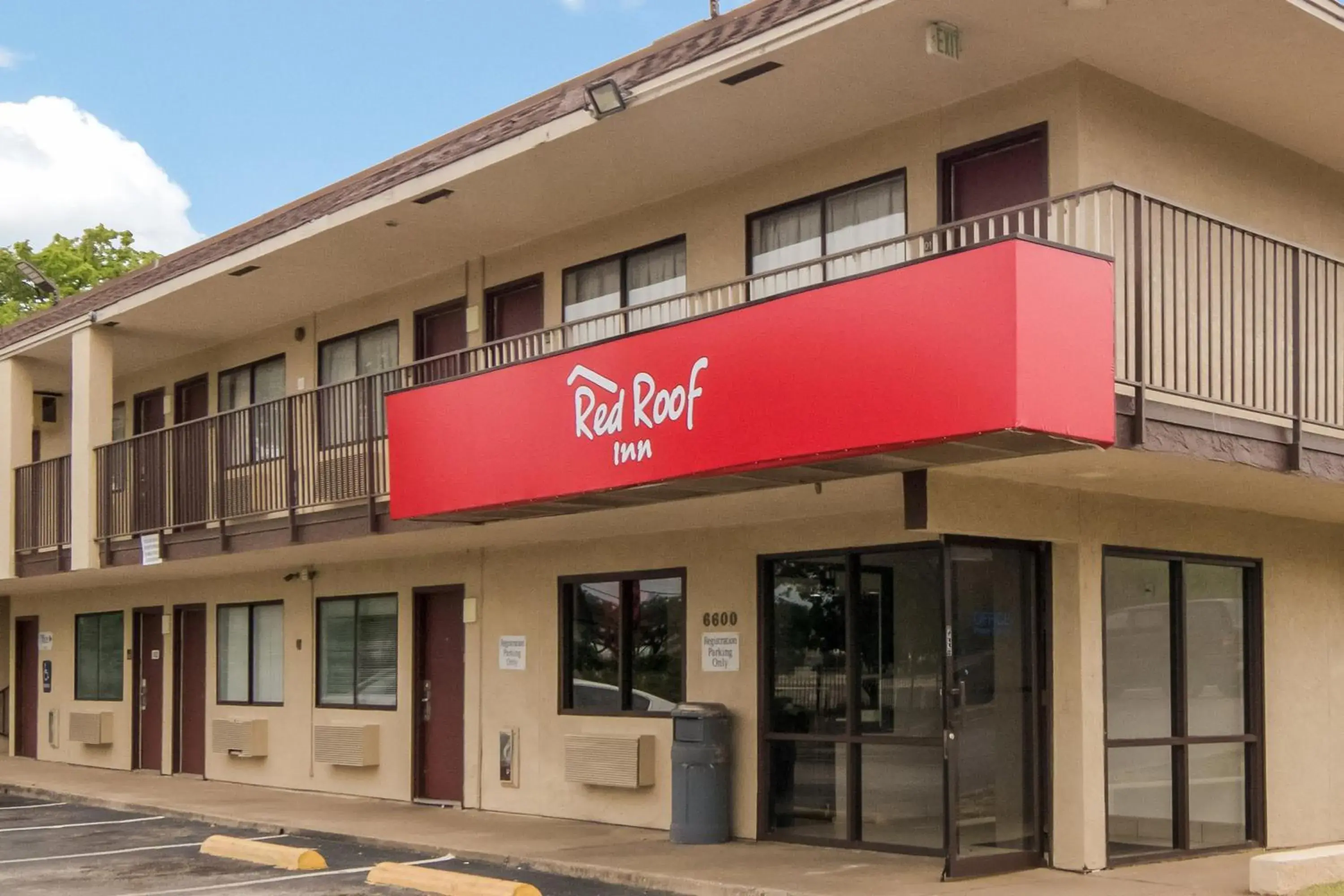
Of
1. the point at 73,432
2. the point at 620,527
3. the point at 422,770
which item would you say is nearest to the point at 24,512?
the point at 73,432

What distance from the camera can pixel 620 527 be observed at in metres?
14.9

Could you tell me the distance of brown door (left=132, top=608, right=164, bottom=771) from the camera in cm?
2391

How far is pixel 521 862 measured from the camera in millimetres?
13203

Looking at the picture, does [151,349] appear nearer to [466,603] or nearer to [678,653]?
[466,603]

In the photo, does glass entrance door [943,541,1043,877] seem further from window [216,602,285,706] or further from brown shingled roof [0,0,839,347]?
window [216,602,285,706]

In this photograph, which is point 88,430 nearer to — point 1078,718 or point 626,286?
point 626,286

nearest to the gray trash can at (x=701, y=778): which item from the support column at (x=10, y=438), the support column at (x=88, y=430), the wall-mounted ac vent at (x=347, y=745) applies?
the wall-mounted ac vent at (x=347, y=745)

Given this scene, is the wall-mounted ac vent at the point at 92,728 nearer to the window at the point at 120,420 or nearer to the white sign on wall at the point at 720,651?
the window at the point at 120,420

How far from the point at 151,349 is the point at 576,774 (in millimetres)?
10778

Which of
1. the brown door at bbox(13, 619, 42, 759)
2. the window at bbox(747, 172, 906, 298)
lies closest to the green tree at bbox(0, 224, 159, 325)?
the brown door at bbox(13, 619, 42, 759)

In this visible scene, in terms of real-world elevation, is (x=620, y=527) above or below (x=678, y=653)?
above

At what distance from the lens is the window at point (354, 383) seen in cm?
1619

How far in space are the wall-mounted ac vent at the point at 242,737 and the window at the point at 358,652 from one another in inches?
54.3

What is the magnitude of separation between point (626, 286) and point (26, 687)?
18602mm
